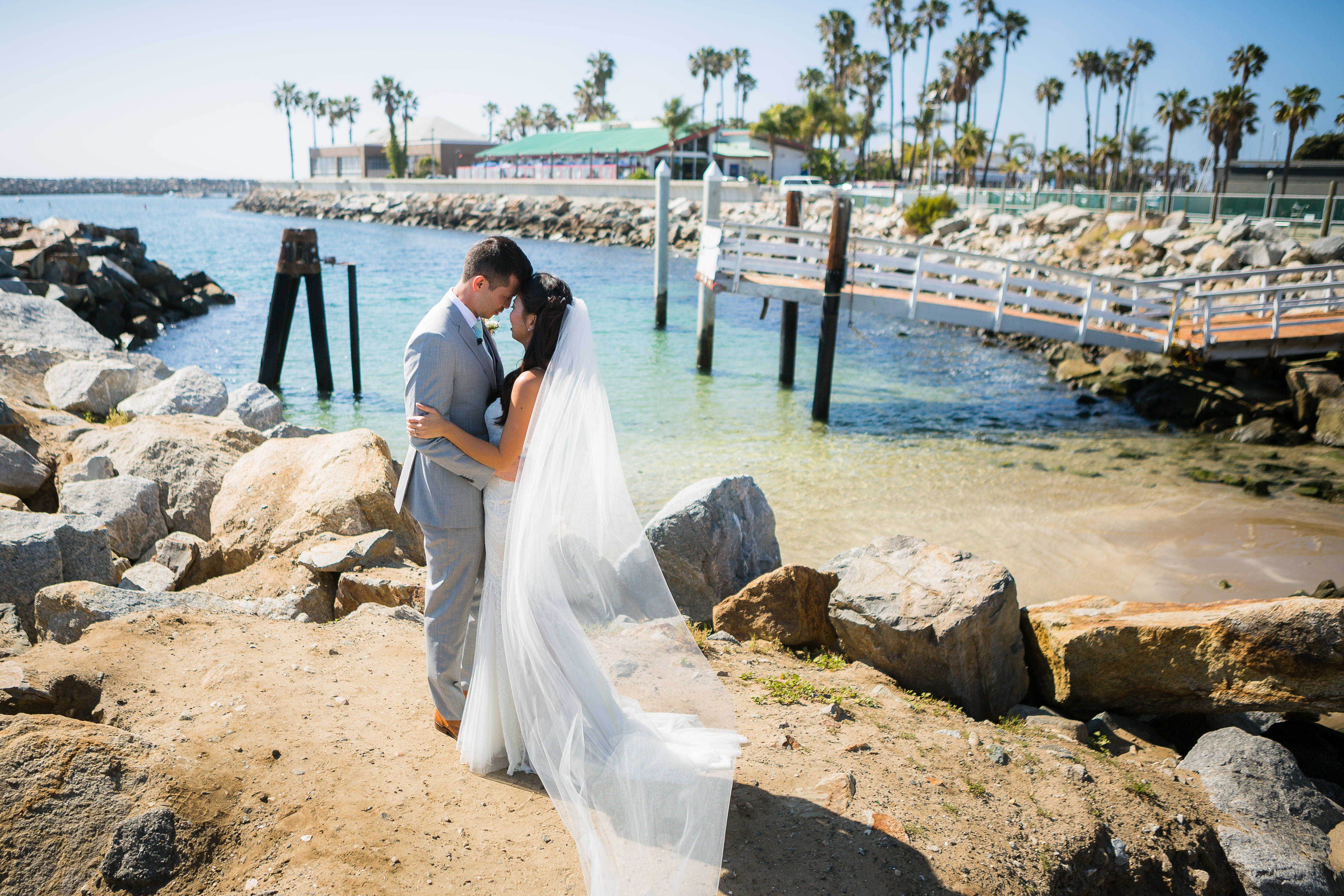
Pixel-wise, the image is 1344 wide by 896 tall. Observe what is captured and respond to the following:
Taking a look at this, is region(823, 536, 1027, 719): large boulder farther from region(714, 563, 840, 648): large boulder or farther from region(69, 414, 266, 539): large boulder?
region(69, 414, 266, 539): large boulder

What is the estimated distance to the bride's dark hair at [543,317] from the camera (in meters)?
3.32

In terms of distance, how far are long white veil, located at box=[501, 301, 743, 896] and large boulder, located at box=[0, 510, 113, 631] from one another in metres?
3.32

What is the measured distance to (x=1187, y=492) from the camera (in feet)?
35.0

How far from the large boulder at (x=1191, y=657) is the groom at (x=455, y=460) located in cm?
365

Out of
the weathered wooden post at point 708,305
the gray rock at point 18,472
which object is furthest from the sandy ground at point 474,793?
the weathered wooden post at point 708,305

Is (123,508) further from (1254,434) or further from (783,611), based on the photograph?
(1254,434)

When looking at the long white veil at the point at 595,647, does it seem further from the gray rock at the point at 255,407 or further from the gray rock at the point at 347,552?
the gray rock at the point at 255,407

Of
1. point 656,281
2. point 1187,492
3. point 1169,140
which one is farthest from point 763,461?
point 1169,140

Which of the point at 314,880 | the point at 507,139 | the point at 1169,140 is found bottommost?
the point at 314,880

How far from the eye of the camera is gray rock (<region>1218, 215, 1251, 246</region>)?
21359mm

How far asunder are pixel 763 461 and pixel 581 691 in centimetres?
884

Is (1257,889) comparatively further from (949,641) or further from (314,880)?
(314,880)

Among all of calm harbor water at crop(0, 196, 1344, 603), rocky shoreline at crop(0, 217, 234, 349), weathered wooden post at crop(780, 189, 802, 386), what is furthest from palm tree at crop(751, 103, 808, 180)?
weathered wooden post at crop(780, 189, 802, 386)

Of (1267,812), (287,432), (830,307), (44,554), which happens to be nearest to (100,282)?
(287,432)
